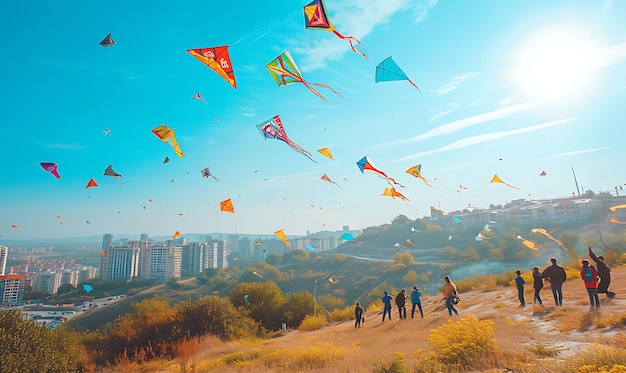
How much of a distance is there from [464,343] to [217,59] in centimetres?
1211

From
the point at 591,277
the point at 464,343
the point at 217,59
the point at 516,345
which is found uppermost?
the point at 217,59

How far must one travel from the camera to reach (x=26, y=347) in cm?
1057

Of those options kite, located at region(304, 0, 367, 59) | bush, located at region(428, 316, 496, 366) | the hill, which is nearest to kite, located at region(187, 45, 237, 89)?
kite, located at region(304, 0, 367, 59)

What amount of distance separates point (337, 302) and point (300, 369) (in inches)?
2759

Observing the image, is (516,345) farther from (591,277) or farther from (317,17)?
(317,17)

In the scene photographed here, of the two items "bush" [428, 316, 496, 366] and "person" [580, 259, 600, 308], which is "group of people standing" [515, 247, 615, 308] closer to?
"person" [580, 259, 600, 308]

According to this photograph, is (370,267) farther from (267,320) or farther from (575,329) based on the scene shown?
(575,329)

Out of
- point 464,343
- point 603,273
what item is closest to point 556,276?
point 603,273

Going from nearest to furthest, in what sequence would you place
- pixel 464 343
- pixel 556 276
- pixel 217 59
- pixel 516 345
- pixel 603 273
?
1. pixel 464 343
2. pixel 516 345
3. pixel 217 59
4. pixel 603 273
5. pixel 556 276

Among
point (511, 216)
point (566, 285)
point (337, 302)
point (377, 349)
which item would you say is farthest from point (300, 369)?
point (511, 216)

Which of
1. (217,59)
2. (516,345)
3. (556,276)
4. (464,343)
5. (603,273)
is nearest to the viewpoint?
(464,343)

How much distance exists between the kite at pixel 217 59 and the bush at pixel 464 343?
422 inches

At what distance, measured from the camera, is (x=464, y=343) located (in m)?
7.93

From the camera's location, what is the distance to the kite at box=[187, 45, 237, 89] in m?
10.8
